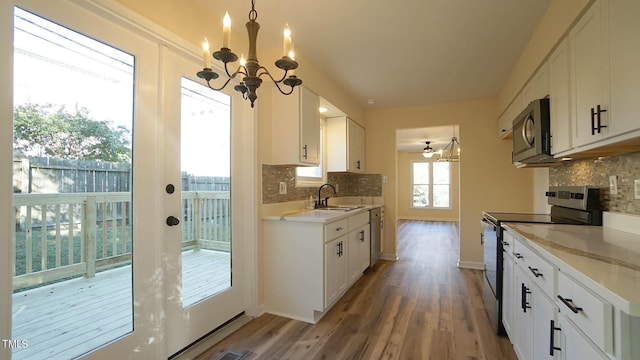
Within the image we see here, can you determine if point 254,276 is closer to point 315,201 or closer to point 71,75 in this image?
point 315,201

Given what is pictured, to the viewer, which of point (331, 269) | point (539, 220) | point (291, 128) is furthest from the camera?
point (291, 128)

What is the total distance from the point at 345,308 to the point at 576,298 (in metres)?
2.08

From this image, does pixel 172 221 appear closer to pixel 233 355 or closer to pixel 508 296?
pixel 233 355

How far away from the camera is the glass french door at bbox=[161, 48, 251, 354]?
1930mm

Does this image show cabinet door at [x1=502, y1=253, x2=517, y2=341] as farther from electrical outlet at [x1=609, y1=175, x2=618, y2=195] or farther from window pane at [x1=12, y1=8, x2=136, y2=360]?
window pane at [x1=12, y1=8, x2=136, y2=360]

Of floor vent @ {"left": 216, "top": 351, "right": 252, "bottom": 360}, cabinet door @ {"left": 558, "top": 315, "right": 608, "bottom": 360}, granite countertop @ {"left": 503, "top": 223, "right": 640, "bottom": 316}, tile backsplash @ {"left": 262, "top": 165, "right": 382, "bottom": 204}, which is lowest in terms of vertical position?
floor vent @ {"left": 216, "top": 351, "right": 252, "bottom": 360}

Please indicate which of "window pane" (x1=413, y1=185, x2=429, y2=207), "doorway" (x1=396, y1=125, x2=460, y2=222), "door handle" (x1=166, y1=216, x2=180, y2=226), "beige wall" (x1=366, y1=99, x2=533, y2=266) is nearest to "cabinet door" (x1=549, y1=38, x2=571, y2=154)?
"beige wall" (x1=366, y1=99, x2=533, y2=266)

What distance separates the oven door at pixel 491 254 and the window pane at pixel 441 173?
750 centimetres

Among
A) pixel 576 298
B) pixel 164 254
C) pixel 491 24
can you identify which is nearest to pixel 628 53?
pixel 576 298

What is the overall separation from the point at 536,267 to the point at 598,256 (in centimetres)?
38

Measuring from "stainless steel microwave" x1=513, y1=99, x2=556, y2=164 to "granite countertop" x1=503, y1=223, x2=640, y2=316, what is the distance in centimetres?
58

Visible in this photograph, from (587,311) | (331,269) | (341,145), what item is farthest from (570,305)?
(341,145)

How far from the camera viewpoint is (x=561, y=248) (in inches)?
50.4

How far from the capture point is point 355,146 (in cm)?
445
